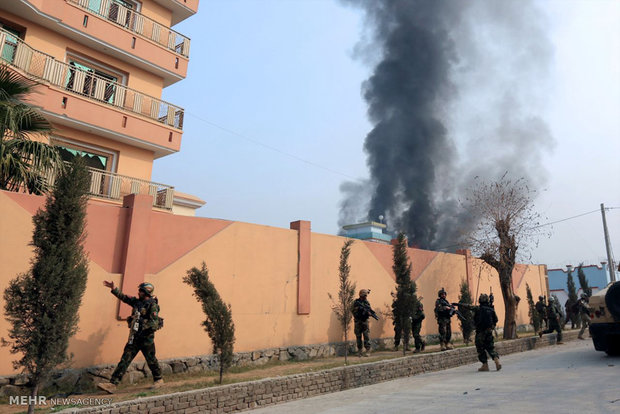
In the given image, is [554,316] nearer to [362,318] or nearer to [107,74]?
[362,318]

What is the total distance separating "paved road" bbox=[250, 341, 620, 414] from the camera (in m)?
5.64

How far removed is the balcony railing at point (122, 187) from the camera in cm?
1286

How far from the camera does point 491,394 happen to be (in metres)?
6.50

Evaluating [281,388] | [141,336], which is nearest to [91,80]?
[141,336]

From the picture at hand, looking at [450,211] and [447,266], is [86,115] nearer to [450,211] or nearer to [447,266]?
[447,266]

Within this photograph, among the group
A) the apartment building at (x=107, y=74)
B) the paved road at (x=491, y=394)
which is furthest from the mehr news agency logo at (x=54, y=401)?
the apartment building at (x=107, y=74)

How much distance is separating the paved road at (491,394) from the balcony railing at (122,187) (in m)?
9.56

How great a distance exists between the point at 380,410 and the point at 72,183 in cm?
550

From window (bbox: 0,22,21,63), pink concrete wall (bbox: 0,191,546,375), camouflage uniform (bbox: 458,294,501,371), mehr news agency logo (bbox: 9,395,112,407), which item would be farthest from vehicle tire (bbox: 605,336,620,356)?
window (bbox: 0,22,21,63)

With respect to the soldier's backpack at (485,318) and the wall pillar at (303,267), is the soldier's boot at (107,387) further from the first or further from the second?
the soldier's backpack at (485,318)

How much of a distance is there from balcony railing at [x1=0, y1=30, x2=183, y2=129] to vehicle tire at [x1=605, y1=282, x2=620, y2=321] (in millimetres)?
14682

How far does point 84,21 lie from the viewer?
1359 cm

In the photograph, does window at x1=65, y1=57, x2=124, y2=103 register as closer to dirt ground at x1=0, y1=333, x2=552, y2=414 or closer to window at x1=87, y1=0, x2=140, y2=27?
window at x1=87, y1=0, x2=140, y2=27

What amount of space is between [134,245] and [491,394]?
728 centimetres
